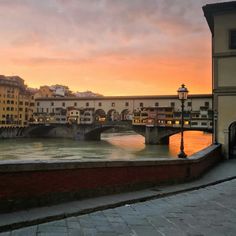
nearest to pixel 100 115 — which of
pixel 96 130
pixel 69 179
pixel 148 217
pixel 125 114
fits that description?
pixel 125 114

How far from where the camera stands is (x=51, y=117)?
328ft

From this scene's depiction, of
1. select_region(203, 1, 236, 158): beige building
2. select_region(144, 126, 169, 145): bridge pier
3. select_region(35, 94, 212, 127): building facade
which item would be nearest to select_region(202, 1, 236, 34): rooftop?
select_region(203, 1, 236, 158): beige building

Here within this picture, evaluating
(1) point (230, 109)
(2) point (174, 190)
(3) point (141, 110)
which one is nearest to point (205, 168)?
(2) point (174, 190)

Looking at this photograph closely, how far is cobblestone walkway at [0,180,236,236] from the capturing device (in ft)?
17.4

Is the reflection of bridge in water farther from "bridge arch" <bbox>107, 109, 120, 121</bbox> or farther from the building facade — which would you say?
"bridge arch" <bbox>107, 109, 120, 121</bbox>

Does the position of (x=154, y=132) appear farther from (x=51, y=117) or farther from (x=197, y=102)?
(x=51, y=117)

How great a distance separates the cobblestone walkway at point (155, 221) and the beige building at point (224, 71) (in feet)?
39.3

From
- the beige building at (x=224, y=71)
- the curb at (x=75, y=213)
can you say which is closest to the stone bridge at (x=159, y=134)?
the beige building at (x=224, y=71)

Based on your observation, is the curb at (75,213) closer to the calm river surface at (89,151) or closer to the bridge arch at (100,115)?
the calm river surface at (89,151)

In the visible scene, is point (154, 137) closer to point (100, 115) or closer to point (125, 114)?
point (125, 114)

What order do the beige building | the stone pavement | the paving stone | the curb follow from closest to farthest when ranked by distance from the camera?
1. the paving stone
2. the curb
3. the stone pavement
4. the beige building

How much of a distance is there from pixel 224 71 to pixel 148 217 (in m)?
14.5

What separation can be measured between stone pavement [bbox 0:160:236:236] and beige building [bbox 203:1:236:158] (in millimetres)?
10988

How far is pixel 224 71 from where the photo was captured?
62.8ft
